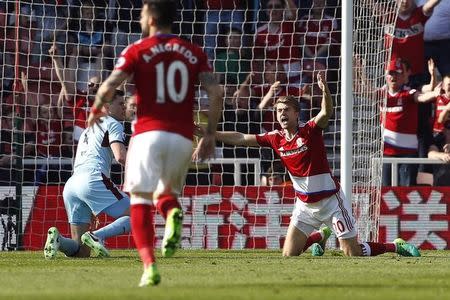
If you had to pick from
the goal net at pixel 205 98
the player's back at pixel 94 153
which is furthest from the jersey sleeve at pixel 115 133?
the goal net at pixel 205 98

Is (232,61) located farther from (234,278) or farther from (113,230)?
(234,278)

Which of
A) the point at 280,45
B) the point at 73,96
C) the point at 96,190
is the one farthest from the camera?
the point at 280,45

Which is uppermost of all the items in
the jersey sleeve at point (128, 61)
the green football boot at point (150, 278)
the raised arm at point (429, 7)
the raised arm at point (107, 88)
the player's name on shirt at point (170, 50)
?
the raised arm at point (429, 7)

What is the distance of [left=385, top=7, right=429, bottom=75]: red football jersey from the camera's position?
19.8 m

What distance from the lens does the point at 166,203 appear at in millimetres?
8828

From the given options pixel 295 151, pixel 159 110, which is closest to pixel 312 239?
pixel 295 151

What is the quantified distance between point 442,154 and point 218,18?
4428 mm

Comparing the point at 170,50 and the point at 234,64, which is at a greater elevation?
the point at 234,64

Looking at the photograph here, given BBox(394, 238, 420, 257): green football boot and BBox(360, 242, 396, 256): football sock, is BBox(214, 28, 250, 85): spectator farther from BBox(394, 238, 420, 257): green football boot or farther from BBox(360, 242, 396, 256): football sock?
BBox(394, 238, 420, 257): green football boot

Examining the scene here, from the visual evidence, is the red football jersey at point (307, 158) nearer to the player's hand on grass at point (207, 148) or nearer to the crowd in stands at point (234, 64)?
the crowd in stands at point (234, 64)

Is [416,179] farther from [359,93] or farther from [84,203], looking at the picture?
[84,203]

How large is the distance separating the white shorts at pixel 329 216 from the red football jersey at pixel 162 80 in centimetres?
519

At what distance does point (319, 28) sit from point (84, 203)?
6.82 m

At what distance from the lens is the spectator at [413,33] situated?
65.0ft
